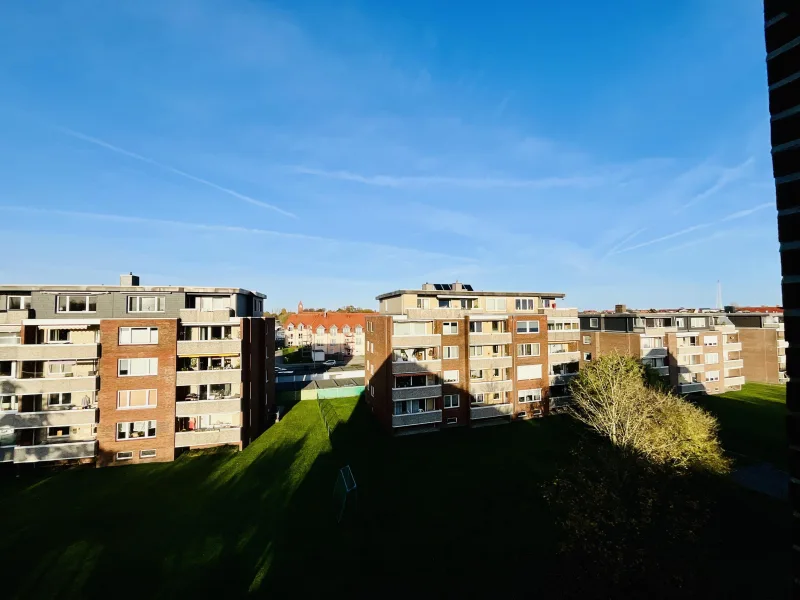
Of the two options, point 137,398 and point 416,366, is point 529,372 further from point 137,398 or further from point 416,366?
point 137,398

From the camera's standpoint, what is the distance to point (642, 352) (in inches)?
1697

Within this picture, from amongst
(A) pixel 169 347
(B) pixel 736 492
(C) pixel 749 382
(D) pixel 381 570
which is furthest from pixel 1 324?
(C) pixel 749 382

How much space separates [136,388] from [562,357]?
127ft

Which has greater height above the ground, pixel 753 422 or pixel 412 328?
pixel 412 328

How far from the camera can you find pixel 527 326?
38.0 meters

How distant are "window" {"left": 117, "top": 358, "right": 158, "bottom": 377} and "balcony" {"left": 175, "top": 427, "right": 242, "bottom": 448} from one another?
5227 mm

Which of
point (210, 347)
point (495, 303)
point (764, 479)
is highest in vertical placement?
point (495, 303)

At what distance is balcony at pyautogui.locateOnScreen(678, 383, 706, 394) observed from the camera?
46125 mm

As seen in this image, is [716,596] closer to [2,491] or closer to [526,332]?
[526,332]

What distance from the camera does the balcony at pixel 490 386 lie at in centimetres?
3591

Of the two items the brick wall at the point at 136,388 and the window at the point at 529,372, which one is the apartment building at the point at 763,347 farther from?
the brick wall at the point at 136,388

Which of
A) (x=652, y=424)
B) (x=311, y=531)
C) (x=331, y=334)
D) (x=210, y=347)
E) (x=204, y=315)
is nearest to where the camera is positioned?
(x=311, y=531)

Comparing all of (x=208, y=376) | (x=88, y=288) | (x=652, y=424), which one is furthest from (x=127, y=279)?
(x=652, y=424)

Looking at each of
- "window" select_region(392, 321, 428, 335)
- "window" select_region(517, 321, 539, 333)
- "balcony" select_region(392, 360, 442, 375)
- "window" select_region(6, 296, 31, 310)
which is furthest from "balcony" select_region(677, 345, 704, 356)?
"window" select_region(6, 296, 31, 310)
